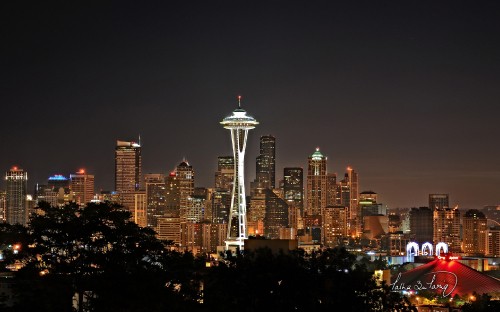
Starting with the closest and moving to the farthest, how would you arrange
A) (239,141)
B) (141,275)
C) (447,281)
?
(141,275), (447,281), (239,141)

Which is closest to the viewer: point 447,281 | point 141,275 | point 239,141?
point 141,275

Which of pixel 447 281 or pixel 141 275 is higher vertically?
pixel 141 275

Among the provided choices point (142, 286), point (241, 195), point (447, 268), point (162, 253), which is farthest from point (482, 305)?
point (241, 195)

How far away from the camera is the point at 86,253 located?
1499 inches

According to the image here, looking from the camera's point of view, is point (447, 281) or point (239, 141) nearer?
point (447, 281)

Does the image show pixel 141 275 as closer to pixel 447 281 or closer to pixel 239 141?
pixel 447 281

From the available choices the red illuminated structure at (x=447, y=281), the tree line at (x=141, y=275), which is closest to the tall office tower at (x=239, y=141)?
the red illuminated structure at (x=447, y=281)

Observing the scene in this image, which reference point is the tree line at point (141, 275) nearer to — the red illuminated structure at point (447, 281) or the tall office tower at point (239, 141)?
the red illuminated structure at point (447, 281)

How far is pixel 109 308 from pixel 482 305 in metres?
24.1

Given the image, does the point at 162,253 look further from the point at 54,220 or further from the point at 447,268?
the point at 447,268

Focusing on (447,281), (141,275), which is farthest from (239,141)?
(141,275)

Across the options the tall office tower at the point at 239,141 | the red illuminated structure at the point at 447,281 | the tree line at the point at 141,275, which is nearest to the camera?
the tree line at the point at 141,275

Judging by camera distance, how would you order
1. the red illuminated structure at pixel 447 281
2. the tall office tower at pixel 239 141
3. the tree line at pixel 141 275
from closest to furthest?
the tree line at pixel 141 275
the red illuminated structure at pixel 447 281
the tall office tower at pixel 239 141

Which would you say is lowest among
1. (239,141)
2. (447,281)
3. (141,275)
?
(447,281)
